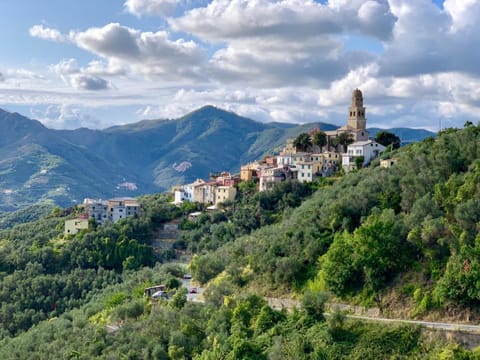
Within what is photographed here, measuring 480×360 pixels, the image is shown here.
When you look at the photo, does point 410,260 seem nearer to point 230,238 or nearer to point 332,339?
point 332,339

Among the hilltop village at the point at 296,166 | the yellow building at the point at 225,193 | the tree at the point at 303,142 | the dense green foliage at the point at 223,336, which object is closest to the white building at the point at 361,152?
the hilltop village at the point at 296,166

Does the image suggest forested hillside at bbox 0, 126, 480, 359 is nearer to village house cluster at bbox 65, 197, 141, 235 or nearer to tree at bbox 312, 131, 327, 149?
tree at bbox 312, 131, 327, 149

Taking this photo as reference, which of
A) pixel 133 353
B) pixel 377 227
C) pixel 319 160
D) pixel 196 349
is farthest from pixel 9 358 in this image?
pixel 319 160

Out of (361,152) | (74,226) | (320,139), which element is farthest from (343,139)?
(74,226)

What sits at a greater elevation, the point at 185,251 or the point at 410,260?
the point at 410,260

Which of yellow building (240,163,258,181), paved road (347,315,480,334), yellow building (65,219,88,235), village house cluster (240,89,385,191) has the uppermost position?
village house cluster (240,89,385,191)

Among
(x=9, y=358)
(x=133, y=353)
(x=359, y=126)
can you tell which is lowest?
(x=9, y=358)

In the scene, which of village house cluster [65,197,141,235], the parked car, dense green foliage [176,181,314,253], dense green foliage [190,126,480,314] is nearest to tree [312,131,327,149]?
dense green foliage [176,181,314,253]
